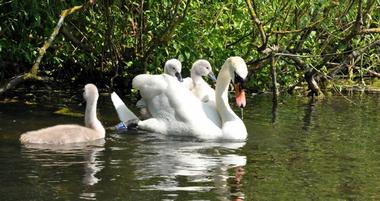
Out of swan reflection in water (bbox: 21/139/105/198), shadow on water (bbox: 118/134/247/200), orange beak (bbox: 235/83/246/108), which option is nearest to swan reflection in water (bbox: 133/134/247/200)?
shadow on water (bbox: 118/134/247/200)

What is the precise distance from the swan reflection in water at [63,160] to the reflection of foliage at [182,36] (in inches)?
177

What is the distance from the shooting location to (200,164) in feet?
33.0

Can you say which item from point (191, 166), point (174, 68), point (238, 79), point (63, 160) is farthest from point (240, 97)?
point (63, 160)

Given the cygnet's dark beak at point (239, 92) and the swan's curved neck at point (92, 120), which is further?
the cygnet's dark beak at point (239, 92)

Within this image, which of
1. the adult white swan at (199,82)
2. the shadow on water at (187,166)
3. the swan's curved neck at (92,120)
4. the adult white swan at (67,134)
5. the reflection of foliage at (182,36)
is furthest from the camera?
the reflection of foliage at (182,36)

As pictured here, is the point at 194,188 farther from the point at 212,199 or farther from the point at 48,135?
the point at 48,135

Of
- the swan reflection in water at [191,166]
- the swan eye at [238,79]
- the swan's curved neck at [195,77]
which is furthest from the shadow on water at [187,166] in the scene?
the swan's curved neck at [195,77]

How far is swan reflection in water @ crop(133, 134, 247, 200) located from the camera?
8.95 meters

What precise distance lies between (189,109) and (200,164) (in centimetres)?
227

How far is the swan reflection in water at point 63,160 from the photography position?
9.27 metres

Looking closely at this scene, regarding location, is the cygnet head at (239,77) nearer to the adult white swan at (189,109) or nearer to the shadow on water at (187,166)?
the adult white swan at (189,109)

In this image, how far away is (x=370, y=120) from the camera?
14.0 meters

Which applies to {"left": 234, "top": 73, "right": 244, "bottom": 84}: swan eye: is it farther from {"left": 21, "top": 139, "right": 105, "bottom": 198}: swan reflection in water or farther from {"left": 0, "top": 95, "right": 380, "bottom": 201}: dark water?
{"left": 21, "top": 139, "right": 105, "bottom": 198}: swan reflection in water

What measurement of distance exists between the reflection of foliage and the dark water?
2.17 meters
